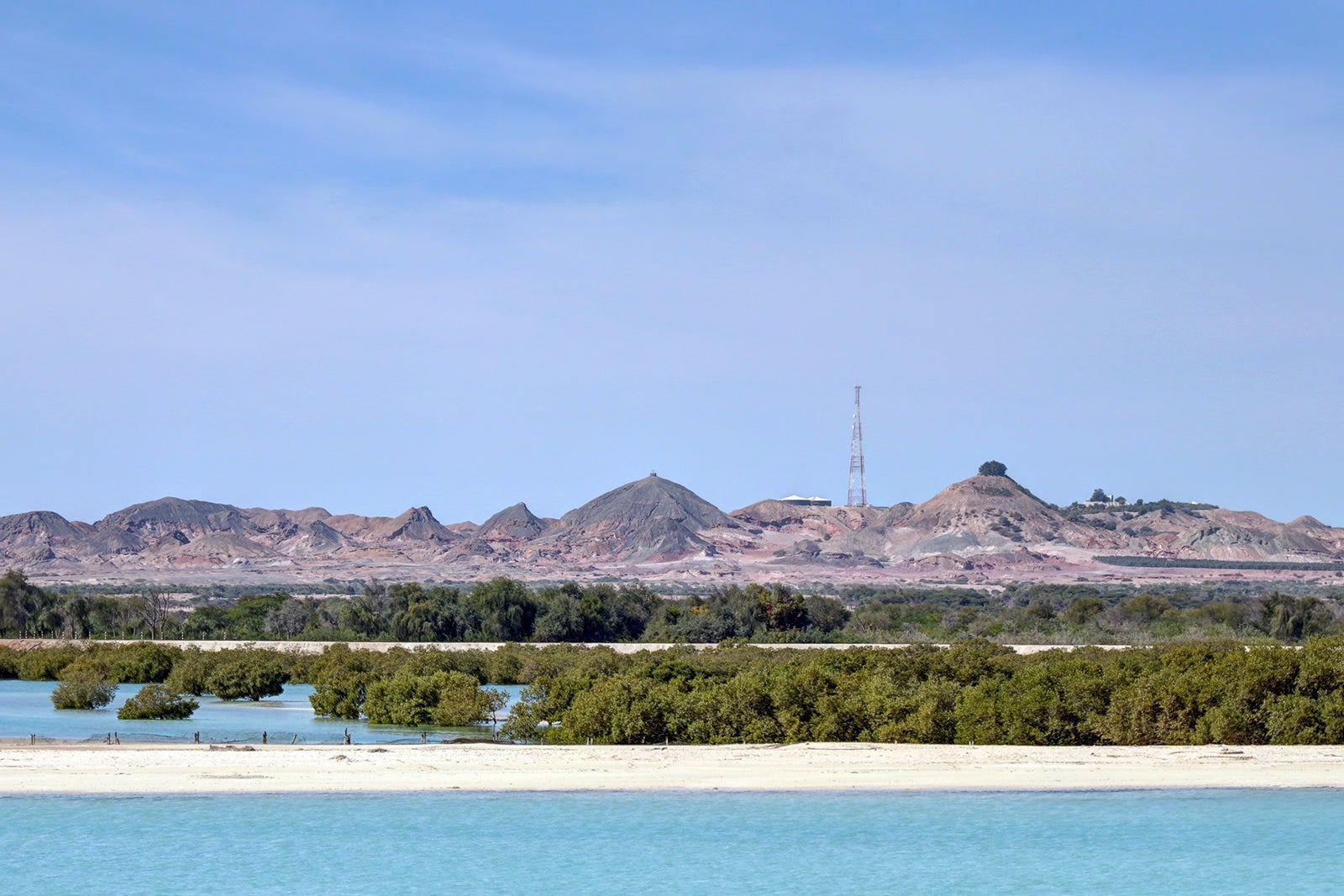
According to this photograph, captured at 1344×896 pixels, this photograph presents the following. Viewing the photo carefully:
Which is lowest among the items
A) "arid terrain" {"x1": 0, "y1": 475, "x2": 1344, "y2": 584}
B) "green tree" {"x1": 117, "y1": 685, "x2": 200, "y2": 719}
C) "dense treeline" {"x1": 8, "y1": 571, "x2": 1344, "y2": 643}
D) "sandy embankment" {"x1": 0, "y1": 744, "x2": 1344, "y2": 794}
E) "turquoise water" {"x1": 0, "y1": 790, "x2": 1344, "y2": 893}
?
"turquoise water" {"x1": 0, "y1": 790, "x2": 1344, "y2": 893}

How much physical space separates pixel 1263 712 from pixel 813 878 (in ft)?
42.1

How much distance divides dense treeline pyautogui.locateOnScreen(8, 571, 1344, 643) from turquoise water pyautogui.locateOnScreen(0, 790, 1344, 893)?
127 ft

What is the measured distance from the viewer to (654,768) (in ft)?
85.0

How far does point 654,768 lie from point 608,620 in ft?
145

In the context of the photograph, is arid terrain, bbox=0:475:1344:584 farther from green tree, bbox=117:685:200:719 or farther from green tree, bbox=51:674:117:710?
green tree, bbox=117:685:200:719

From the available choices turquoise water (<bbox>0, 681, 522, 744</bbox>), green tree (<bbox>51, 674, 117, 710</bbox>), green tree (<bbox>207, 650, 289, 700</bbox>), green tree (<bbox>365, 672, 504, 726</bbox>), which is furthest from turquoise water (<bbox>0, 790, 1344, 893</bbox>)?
green tree (<bbox>207, 650, 289, 700</bbox>)

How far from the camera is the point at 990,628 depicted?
2739 inches

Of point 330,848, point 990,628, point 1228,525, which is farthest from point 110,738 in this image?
point 1228,525

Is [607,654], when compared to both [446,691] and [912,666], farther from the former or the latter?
[912,666]

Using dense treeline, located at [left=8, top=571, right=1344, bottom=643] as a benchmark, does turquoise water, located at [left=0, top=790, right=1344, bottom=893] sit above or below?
below

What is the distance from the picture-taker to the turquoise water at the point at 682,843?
18.8 metres

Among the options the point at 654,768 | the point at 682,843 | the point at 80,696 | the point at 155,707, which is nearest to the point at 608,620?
the point at 80,696

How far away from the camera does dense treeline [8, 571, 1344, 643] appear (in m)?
65.9

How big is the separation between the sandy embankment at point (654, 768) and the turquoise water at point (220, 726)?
253cm
